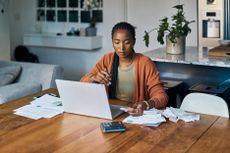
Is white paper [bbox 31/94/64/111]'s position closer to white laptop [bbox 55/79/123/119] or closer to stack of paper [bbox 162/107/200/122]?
white laptop [bbox 55/79/123/119]

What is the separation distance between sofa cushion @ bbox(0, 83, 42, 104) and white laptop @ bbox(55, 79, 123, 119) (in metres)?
1.72

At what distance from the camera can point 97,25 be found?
6.06m

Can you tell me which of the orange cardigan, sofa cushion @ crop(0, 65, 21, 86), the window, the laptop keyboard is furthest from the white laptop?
the window

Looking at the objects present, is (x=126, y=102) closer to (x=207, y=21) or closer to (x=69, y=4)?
(x=207, y=21)

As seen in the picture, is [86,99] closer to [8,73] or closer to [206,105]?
[206,105]

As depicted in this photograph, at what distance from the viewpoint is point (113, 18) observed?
19.4ft

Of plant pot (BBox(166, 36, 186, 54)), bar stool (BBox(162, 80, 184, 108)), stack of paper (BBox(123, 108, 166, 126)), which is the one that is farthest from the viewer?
plant pot (BBox(166, 36, 186, 54))

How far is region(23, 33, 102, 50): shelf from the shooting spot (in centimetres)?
590

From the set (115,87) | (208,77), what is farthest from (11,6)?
(115,87)

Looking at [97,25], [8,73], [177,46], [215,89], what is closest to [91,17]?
[97,25]

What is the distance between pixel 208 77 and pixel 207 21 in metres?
1.44

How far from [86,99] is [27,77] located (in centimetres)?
243

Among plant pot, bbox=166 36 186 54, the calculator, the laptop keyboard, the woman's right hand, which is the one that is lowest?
the calculator

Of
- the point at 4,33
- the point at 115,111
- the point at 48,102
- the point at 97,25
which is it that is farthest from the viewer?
the point at 97,25
